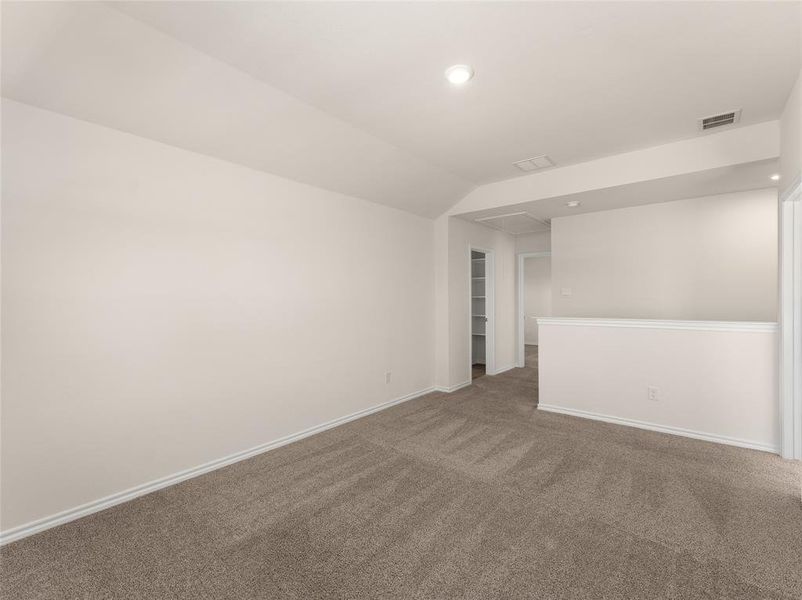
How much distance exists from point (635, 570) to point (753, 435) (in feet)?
8.15

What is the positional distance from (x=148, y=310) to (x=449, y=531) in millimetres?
2474

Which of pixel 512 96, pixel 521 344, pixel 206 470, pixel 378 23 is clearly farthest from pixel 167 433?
pixel 521 344

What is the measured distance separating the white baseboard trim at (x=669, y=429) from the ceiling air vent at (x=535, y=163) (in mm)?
2762

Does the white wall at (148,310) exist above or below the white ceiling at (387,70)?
below

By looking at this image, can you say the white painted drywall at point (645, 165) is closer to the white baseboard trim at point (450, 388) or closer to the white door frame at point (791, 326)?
the white door frame at point (791, 326)

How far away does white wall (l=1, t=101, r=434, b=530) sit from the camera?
220 cm

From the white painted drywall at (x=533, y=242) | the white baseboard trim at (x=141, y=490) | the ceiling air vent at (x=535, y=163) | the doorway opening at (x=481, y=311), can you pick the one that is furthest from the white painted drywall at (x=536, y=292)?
the white baseboard trim at (x=141, y=490)

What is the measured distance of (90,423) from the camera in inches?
95.3

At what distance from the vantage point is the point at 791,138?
270 centimetres

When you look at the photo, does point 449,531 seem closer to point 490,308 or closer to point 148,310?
point 148,310

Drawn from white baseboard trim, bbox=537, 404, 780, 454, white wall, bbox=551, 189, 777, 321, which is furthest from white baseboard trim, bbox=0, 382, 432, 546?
white wall, bbox=551, 189, 777, 321

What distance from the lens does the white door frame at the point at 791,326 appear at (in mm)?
2908

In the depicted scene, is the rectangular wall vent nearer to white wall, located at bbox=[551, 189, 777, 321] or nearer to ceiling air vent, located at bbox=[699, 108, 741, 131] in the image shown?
white wall, located at bbox=[551, 189, 777, 321]

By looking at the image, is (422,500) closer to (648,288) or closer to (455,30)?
(455,30)
